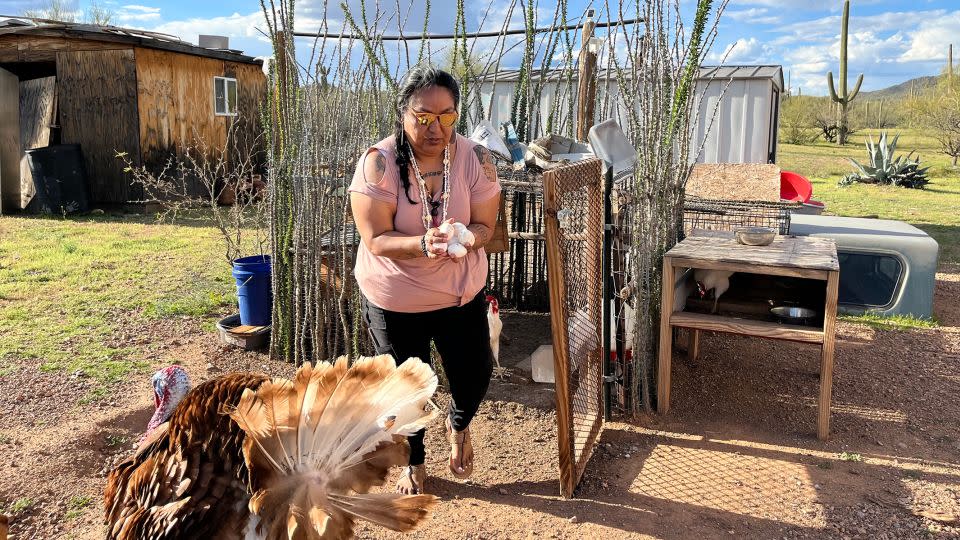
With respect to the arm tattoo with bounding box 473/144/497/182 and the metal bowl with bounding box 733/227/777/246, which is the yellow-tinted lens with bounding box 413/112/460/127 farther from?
the metal bowl with bounding box 733/227/777/246

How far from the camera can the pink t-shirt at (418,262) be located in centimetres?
279

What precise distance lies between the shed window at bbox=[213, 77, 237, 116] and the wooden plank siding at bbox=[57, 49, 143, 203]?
1908 millimetres

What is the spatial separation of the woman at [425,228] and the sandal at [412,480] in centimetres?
42

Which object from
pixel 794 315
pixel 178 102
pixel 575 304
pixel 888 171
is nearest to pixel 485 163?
pixel 575 304

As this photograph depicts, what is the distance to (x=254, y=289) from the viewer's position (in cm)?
536

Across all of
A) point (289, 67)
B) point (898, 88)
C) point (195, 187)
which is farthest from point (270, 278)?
point (898, 88)

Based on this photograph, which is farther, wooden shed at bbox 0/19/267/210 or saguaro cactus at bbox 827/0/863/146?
saguaro cactus at bbox 827/0/863/146

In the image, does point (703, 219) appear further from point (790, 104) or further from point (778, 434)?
point (790, 104)

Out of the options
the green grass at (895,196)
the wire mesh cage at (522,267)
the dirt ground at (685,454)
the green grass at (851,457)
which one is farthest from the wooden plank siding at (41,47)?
the green grass at (895,196)

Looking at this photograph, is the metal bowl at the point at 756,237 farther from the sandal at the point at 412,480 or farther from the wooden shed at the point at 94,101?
the wooden shed at the point at 94,101

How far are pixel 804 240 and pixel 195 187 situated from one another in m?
11.3

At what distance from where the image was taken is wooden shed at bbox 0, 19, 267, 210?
38.4 feet

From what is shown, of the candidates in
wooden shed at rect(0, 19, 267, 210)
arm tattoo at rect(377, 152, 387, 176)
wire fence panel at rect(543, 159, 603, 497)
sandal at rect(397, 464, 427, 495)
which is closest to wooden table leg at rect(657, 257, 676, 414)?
wire fence panel at rect(543, 159, 603, 497)

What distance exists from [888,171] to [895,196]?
197 cm
